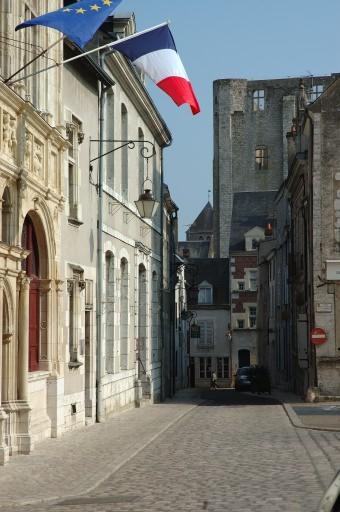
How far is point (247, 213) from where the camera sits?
272 ft

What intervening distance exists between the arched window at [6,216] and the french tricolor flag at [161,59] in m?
3.15

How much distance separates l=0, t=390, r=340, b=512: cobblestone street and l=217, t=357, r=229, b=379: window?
60271 mm

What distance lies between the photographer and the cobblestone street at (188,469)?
36.3ft

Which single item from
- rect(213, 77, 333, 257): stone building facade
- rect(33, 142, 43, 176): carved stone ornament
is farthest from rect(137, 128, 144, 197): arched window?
rect(213, 77, 333, 257): stone building facade

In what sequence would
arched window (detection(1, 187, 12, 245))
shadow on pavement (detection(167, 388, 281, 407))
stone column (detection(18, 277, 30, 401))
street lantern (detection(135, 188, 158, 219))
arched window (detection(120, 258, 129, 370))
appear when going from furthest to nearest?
shadow on pavement (detection(167, 388, 281, 407)) → arched window (detection(120, 258, 129, 370)) → street lantern (detection(135, 188, 158, 219)) → stone column (detection(18, 277, 30, 401)) → arched window (detection(1, 187, 12, 245))

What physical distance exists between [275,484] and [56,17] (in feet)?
23.0

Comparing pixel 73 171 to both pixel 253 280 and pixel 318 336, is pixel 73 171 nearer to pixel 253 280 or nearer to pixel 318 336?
pixel 318 336

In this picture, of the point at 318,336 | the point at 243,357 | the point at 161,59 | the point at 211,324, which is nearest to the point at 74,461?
the point at 161,59

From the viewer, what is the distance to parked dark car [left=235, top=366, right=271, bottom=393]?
4556cm

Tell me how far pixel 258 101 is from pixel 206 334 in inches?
850

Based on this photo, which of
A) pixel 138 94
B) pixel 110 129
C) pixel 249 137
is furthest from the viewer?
pixel 249 137

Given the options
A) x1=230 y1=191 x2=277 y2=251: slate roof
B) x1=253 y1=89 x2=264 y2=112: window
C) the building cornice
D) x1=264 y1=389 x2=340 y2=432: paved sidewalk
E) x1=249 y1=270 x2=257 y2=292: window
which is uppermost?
x1=253 y1=89 x2=264 y2=112: window

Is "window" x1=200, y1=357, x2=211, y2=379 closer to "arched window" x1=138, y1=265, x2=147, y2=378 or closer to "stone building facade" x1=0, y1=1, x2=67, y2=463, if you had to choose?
"arched window" x1=138, y1=265, x2=147, y2=378

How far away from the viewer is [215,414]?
27.2m
